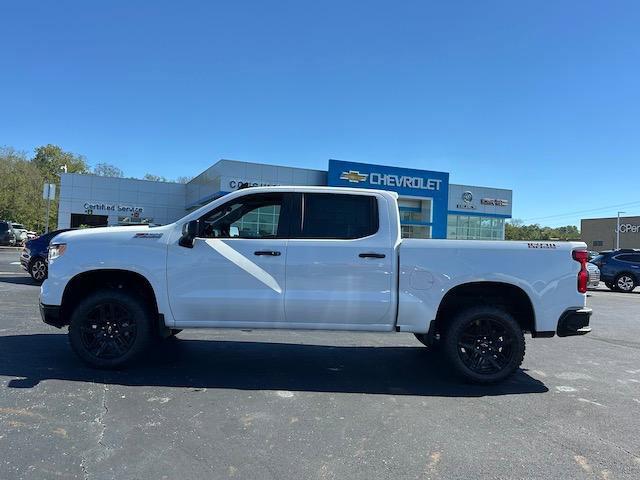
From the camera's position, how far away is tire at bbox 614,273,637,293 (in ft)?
67.8

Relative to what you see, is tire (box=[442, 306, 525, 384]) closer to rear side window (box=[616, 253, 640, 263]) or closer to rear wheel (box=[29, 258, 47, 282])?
rear wheel (box=[29, 258, 47, 282])

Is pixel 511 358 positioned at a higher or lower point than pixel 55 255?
lower

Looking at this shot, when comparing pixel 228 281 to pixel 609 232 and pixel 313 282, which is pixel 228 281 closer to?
pixel 313 282

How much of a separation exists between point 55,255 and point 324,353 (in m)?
3.55

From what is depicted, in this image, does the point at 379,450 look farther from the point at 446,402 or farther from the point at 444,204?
the point at 444,204

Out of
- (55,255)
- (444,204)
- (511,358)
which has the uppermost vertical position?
(444,204)

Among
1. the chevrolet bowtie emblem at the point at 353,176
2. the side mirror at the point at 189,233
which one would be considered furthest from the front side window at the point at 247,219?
the chevrolet bowtie emblem at the point at 353,176

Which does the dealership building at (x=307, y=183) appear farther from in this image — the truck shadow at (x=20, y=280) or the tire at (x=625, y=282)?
the truck shadow at (x=20, y=280)

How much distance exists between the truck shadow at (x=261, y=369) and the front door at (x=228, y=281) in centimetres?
65

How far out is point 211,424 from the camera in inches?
163

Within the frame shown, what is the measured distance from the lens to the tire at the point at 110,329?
17.9ft

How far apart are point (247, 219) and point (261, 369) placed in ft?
5.79

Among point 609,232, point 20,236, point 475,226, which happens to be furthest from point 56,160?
point 609,232

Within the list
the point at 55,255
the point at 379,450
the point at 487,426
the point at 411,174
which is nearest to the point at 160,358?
the point at 55,255
